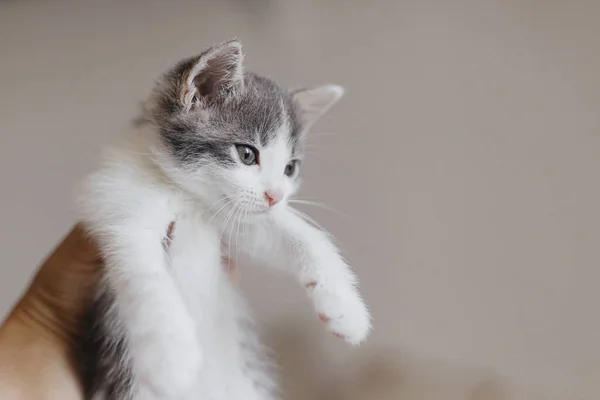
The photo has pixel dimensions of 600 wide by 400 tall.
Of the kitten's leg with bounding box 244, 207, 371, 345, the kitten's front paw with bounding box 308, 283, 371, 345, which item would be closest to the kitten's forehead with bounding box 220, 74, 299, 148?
the kitten's leg with bounding box 244, 207, 371, 345

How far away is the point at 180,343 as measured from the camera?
703 millimetres

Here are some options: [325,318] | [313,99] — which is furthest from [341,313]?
[313,99]

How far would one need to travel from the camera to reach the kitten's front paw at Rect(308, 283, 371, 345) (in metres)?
0.85

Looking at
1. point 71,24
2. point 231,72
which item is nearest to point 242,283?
point 231,72

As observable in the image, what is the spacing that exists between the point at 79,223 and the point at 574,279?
36.8 inches

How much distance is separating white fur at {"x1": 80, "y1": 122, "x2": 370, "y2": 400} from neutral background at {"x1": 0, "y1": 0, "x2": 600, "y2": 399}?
13.2 inches

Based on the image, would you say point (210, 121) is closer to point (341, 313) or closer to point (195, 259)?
point (195, 259)

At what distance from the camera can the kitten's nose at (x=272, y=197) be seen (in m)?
0.87

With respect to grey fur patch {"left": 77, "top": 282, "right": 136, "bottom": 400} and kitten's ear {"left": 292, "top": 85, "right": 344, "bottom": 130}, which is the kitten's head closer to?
kitten's ear {"left": 292, "top": 85, "right": 344, "bottom": 130}

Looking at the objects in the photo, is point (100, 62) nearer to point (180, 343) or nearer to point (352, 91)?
point (352, 91)

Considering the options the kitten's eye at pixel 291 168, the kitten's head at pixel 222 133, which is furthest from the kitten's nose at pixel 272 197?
the kitten's eye at pixel 291 168

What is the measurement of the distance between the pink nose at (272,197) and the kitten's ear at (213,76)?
179 millimetres

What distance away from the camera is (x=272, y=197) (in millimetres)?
868

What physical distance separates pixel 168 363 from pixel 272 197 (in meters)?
0.30
